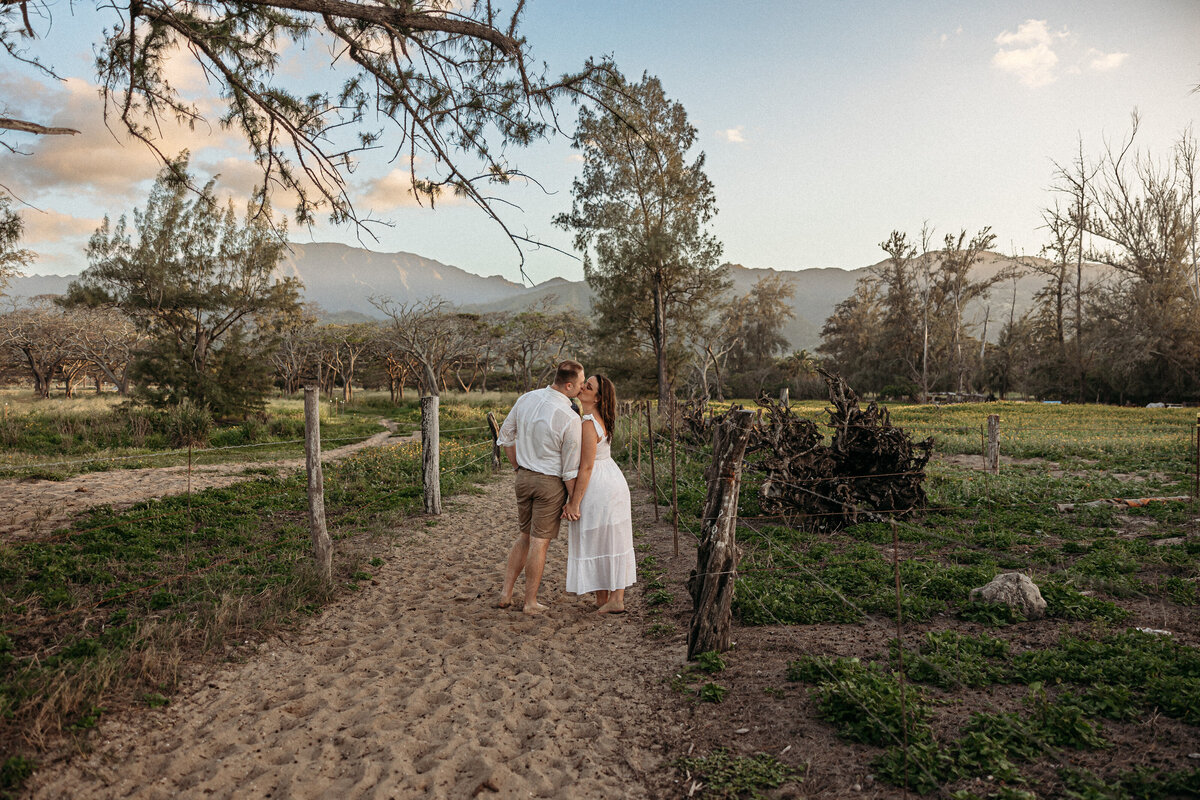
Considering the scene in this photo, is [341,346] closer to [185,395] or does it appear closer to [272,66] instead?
[185,395]

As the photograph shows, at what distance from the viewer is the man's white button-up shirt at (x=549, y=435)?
14.4 feet

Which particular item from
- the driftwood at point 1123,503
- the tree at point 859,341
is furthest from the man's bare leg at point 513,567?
the tree at point 859,341

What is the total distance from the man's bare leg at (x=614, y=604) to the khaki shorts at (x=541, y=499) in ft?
2.38

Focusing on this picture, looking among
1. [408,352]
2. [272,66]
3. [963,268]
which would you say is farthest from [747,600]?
[963,268]

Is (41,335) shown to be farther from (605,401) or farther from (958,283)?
(958,283)

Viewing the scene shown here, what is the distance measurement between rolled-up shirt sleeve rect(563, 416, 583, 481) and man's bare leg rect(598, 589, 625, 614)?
1.05m

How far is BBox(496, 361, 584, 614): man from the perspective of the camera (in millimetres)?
4398

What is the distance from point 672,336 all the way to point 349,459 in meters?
19.3

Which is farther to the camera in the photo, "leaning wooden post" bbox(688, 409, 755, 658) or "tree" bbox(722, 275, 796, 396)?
"tree" bbox(722, 275, 796, 396)

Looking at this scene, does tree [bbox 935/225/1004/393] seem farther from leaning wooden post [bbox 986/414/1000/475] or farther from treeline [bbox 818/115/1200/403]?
leaning wooden post [bbox 986/414/1000/475]

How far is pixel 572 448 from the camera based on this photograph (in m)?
4.45

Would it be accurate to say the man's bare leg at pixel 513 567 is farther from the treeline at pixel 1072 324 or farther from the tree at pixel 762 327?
the tree at pixel 762 327

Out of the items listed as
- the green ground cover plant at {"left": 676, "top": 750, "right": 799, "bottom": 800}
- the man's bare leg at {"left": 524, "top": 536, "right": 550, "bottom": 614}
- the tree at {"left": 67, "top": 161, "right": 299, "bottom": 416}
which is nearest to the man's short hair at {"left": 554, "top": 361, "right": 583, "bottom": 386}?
the man's bare leg at {"left": 524, "top": 536, "right": 550, "bottom": 614}

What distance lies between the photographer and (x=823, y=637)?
4055 mm
